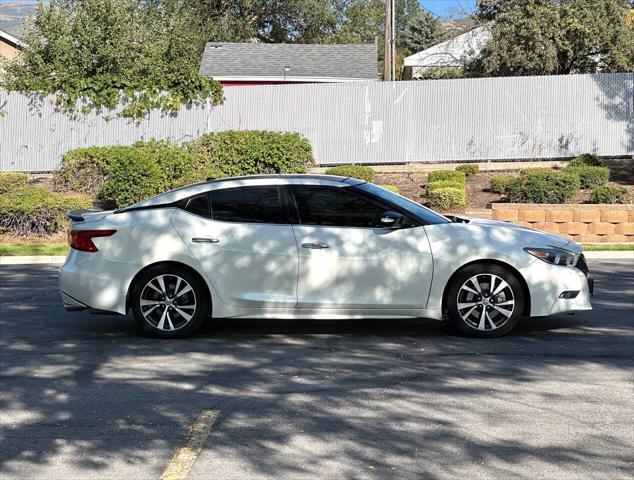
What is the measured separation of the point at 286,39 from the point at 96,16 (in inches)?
916

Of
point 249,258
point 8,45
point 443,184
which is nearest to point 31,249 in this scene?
point 443,184

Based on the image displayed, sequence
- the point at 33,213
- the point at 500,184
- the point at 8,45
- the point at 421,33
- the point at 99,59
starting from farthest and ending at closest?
the point at 421,33, the point at 8,45, the point at 99,59, the point at 500,184, the point at 33,213

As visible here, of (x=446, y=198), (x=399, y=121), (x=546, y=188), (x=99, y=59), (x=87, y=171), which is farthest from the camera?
(x=99, y=59)

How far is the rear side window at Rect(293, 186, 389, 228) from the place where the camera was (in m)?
9.50

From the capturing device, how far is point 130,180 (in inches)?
834

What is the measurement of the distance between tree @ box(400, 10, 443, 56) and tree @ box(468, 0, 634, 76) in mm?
43485

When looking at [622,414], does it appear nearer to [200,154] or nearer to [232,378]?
[232,378]

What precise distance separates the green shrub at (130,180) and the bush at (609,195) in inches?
353

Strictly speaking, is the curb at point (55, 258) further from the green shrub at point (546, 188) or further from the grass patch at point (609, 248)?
the green shrub at point (546, 188)

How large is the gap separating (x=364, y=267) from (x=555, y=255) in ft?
5.75

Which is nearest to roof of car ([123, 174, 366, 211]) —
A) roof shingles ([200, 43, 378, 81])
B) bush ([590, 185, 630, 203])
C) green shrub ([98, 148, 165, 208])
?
green shrub ([98, 148, 165, 208])

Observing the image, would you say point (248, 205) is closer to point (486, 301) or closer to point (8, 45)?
point (486, 301)

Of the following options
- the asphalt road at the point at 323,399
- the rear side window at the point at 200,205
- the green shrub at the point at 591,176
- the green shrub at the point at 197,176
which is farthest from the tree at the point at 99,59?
the rear side window at the point at 200,205

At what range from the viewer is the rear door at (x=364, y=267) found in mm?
9281
